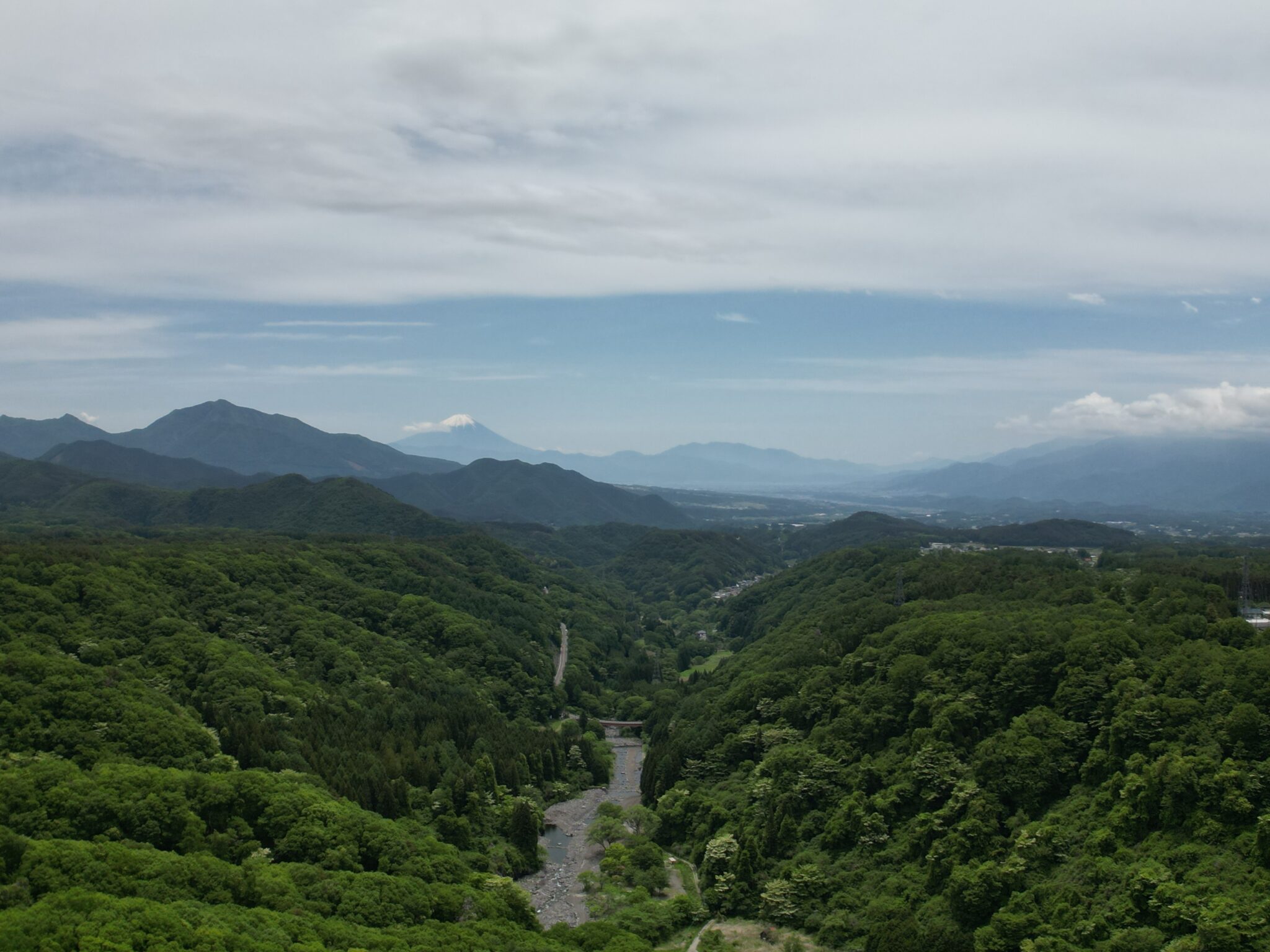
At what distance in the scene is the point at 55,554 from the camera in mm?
69750

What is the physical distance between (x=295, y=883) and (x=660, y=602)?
408 feet

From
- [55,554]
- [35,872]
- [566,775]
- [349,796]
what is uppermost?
[55,554]

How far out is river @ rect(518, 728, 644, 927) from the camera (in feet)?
156

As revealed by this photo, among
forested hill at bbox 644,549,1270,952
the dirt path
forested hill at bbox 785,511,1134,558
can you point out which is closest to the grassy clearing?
forested hill at bbox 644,549,1270,952

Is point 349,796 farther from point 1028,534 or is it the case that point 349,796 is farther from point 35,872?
point 1028,534

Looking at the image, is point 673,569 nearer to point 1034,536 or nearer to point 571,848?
point 1034,536

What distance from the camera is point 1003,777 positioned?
44406 millimetres

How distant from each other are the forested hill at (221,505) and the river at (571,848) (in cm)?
9385

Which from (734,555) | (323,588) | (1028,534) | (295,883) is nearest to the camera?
(295,883)

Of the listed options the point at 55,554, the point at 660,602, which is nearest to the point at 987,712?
the point at 55,554

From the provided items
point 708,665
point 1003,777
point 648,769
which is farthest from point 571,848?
point 708,665

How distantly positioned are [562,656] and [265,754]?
53.9 meters

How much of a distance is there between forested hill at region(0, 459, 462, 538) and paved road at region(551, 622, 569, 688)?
171ft

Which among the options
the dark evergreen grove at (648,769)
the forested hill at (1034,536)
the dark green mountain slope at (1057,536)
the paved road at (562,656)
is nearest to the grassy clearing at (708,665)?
the paved road at (562,656)
